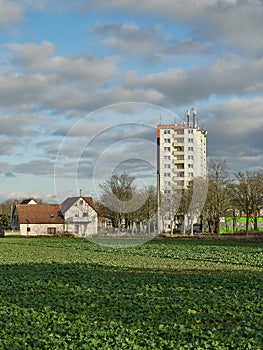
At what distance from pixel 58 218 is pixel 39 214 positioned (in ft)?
11.2

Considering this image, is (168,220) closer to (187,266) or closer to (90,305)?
(187,266)

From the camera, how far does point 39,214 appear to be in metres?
108

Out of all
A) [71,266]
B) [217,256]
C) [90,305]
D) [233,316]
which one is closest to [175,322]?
[233,316]

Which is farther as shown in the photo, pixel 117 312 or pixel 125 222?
pixel 125 222

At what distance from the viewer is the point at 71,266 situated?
33438 millimetres

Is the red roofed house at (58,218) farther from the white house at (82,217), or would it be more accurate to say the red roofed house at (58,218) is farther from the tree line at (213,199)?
the tree line at (213,199)

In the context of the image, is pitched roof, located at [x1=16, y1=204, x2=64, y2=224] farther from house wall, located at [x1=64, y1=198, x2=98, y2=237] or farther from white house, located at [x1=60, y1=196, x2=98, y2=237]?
house wall, located at [x1=64, y1=198, x2=98, y2=237]

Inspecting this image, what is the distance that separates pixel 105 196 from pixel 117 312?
5839 cm

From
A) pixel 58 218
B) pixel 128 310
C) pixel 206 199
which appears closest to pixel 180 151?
pixel 58 218

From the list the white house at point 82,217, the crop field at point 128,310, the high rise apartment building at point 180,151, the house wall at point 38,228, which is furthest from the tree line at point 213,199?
the high rise apartment building at point 180,151

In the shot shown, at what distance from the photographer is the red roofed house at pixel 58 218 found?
102938mm

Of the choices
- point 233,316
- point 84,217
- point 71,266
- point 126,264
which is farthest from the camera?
point 84,217

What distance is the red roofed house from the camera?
4053 inches

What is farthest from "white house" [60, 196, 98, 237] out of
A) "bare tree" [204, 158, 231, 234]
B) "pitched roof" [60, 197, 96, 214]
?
"bare tree" [204, 158, 231, 234]
